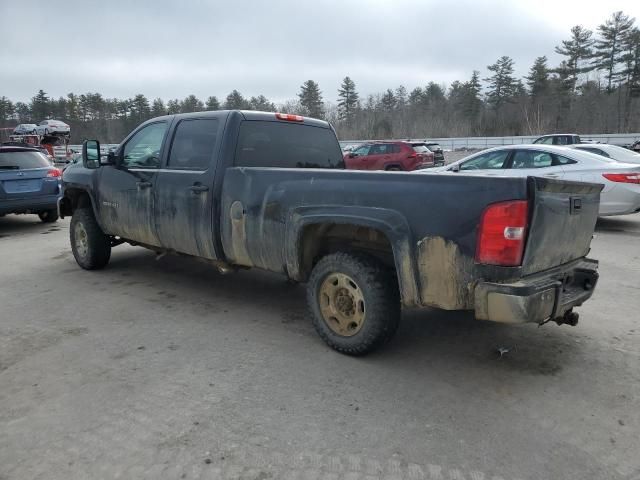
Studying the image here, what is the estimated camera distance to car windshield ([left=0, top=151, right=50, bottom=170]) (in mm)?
9406

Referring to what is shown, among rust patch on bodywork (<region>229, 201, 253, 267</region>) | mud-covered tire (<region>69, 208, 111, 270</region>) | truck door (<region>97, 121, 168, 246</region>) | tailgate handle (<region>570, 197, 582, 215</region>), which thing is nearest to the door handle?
rust patch on bodywork (<region>229, 201, 253, 267</region>)

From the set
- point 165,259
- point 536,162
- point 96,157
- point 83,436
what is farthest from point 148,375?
point 536,162

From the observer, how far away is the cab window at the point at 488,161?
363 inches

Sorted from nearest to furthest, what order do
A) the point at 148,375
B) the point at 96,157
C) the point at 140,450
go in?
the point at 140,450 → the point at 148,375 → the point at 96,157

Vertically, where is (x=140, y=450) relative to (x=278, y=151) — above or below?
below

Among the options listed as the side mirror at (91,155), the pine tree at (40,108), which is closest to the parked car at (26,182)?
the side mirror at (91,155)

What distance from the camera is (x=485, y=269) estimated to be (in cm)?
290

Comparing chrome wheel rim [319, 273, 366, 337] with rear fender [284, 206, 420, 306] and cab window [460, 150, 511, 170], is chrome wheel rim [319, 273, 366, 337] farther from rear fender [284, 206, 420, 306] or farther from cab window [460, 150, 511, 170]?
cab window [460, 150, 511, 170]

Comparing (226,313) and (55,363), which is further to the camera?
(226,313)

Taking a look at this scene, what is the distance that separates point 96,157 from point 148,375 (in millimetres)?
3288

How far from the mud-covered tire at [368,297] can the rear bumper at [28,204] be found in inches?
317

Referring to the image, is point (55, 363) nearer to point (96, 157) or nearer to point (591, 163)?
point (96, 157)

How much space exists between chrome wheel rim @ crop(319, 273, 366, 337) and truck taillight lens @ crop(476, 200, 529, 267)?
3.38 feet

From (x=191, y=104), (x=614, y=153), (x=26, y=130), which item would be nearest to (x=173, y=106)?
(x=191, y=104)
